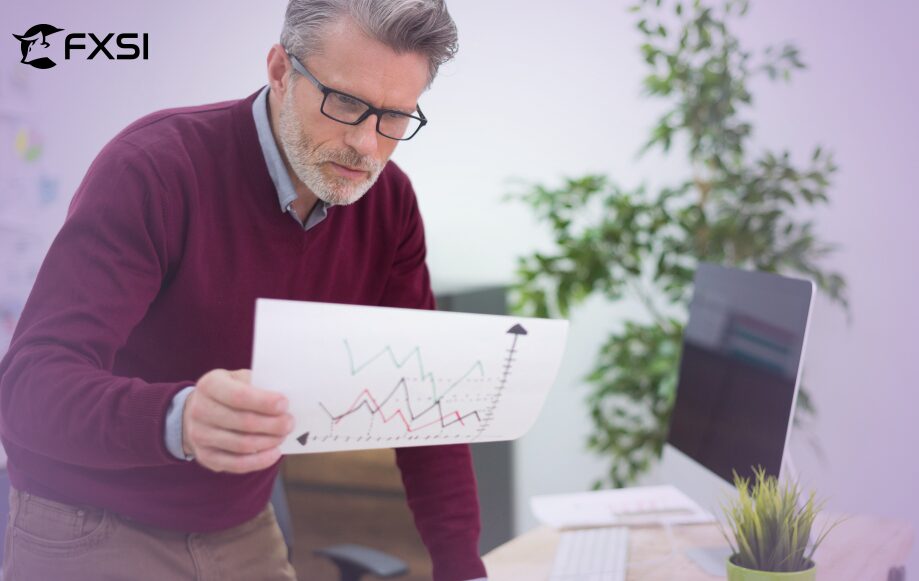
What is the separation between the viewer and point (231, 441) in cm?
84

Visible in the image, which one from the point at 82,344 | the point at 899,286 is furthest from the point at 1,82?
the point at 899,286

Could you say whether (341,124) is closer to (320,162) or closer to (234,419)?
(320,162)

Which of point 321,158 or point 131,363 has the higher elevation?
point 321,158

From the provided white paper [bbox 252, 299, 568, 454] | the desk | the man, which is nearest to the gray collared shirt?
the man

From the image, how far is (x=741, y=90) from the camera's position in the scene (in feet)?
8.36

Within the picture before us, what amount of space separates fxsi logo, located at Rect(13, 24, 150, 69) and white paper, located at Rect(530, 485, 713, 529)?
5.20ft

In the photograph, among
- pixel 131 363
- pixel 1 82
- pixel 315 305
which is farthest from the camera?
pixel 1 82

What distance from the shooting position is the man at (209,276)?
103 cm

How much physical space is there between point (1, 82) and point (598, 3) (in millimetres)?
2011

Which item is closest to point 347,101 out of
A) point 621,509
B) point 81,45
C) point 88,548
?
point 88,548

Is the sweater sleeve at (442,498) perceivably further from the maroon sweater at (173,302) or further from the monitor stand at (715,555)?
the monitor stand at (715,555)

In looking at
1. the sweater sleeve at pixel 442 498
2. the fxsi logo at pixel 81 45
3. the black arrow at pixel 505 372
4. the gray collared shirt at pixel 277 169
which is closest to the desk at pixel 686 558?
the sweater sleeve at pixel 442 498

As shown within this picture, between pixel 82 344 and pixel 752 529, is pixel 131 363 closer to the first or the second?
pixel 82 344

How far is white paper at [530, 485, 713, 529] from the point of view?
5.49 ft
